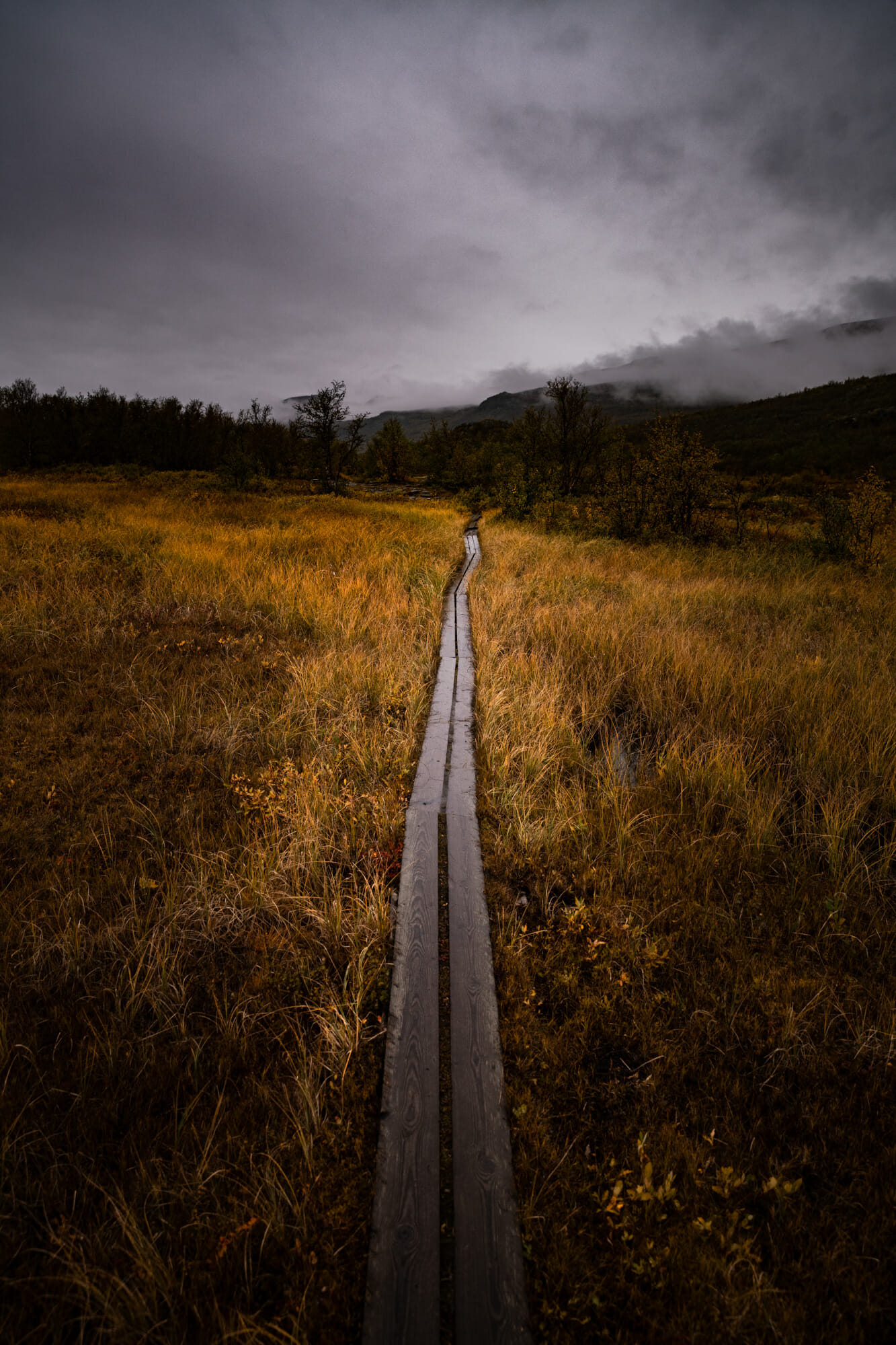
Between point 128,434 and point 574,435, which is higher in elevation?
point 128,434

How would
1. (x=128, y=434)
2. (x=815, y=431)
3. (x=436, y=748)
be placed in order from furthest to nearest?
1. (x=815, y=431)
2. (x=128, y=434)
3. (x=436, y=748)

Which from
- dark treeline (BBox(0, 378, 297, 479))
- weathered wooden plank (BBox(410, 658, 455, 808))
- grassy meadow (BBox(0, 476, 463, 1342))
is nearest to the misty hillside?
weathered wooden plank (BBox(410, 658, 455, 808))

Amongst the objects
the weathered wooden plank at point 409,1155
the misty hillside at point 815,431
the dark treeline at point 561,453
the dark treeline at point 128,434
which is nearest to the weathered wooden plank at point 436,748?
the weathered wooden plank at point 409,1155

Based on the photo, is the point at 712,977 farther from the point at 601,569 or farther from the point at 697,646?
the point at 601,569

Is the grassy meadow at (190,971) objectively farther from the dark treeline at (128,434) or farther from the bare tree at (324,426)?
the dark treeline at (128,434)

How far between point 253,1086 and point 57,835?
2121mm

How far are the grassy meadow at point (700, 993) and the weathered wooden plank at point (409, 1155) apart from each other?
0.97ft

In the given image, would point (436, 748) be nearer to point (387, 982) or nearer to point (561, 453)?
point (387, 982)

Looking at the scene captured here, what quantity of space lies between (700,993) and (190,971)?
7.63ft

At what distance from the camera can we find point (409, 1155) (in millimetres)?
1790

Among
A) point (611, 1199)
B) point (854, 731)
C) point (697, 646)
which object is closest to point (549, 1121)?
point (611, 1199)

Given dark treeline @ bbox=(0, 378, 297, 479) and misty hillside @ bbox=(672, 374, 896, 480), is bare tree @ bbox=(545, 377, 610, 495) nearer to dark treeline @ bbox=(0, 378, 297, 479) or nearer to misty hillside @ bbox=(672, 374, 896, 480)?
misty hillside @ bbox=(672, 374, 896, 480)

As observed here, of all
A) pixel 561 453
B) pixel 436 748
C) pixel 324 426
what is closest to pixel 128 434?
pixel 324 426

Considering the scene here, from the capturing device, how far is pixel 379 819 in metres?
3.54
